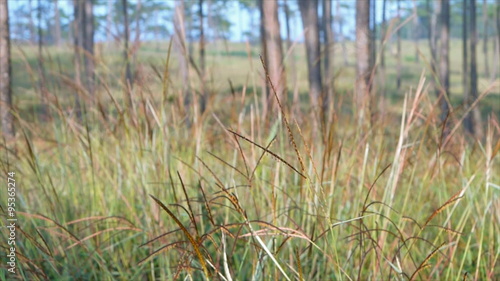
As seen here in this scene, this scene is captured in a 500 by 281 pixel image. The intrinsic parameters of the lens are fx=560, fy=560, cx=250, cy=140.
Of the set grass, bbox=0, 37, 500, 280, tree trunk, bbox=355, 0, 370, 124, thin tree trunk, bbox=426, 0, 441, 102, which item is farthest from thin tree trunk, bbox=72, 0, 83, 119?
tree trunk, bbox=355, 0, 370, 124

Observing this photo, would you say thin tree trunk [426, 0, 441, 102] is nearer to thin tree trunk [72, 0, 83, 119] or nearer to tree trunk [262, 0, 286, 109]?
tree trunk [262, 0, 286, 109]

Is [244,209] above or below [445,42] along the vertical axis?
below

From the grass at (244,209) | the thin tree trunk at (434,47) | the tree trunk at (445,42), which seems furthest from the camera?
the tree trunk at (445,42)

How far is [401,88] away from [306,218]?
30198 mm

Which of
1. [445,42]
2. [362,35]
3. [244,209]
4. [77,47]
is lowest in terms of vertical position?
[244,209]

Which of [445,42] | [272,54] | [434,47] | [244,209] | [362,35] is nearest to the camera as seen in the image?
[244,209]

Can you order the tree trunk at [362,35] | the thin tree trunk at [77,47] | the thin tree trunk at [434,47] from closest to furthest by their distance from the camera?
the thin tree trunk at [434,47] < the thin tree trunk at [77,47] < the tree trunk at [362,35]

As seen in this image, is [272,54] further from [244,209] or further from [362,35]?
[244,209]

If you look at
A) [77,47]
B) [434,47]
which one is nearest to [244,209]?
[77,47]

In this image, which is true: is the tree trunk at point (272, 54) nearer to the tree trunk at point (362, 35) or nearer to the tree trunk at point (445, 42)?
the tree trunk at point (362, 35)

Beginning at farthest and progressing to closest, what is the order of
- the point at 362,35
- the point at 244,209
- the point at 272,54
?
the point at 362,35 → the point at 272,54 → the point at 244,209

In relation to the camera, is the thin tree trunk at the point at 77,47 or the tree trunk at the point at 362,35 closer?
the thin tree trunk at the point at 77,47

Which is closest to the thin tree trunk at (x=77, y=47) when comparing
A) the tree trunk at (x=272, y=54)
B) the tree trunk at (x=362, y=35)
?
the tree trunk at (x=272, y=54)

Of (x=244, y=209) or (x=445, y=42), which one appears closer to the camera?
(x=244, y=209)
